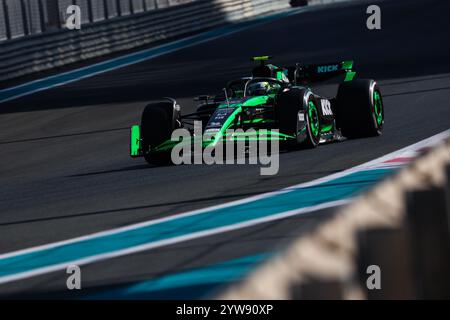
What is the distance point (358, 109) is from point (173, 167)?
2.70 metres

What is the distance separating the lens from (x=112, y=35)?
27594mm

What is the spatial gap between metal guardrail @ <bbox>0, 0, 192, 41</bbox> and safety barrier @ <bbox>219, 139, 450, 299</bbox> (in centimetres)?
2069

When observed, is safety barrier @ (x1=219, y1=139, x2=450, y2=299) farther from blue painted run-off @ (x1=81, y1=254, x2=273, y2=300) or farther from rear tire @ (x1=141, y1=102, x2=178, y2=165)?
rear tire @ (x1=141, y1=102, x2=178, y2=165)

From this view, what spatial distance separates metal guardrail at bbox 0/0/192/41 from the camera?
80.8 feet

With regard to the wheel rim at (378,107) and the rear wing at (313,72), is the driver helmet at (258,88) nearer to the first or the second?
the rear wing at (313,72)

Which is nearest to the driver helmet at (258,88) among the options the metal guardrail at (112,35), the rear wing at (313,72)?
the rear wing at (313,72)

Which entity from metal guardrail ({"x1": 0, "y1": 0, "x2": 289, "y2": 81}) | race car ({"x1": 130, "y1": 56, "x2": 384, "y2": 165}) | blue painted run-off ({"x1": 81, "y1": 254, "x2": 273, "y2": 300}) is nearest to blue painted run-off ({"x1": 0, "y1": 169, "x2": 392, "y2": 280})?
blue painted run-off ({"x1": 81, "y1": 254, "x2": 273, "y2": 300})

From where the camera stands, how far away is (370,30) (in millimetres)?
30297

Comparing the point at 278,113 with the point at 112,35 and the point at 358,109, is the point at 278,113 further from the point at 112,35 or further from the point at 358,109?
the point at 112,35

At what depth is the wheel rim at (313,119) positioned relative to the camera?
42.1 feet

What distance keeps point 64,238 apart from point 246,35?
23167mm

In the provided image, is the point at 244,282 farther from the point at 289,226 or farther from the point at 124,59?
the point at 124,59

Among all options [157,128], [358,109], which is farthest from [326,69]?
[157,128]
